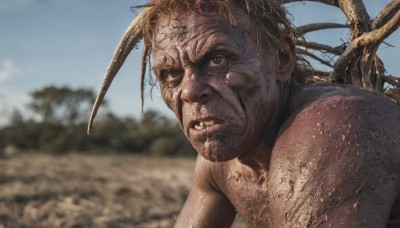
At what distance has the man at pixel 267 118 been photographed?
6.03 ft

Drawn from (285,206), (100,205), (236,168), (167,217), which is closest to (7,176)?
(100,205)

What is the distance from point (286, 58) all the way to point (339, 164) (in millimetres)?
670

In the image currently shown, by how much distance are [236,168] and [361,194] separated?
0.83 meters

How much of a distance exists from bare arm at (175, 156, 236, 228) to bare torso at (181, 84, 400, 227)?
867 millimetres

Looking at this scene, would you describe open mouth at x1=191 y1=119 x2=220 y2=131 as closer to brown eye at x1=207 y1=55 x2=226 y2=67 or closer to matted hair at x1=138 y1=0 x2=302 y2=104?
brown eye at x1=207 y1=55 x2=226 y2=67

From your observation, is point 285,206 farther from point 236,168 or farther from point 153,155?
point 153,155

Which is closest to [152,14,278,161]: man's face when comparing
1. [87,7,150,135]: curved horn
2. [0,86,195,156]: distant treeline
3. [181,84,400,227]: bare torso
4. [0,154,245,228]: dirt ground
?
[181,84,400,227]: bare torso

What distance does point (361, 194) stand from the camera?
1.82m

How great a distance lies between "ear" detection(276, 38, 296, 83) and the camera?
2365mm

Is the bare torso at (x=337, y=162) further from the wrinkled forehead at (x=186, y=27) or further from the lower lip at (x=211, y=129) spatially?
the wrinkled forehead at (x=186, y=27)

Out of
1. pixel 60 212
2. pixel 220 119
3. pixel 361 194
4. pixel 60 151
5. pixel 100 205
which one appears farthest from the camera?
pixel 60 151

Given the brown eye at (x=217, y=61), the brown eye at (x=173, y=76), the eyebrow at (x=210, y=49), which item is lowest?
the brown eye at (x=173, y=76)

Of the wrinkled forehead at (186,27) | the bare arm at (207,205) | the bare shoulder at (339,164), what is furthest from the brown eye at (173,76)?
the bare arm at (207,205)

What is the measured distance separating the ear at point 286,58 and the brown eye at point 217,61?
0.29m
